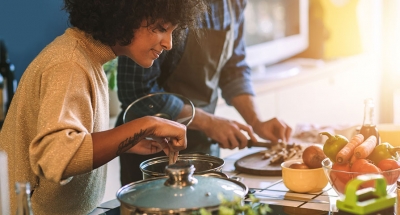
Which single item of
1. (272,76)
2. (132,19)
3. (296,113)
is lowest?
(296,113)

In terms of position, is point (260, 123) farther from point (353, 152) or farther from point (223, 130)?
point (353, 152)

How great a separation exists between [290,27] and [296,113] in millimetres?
592

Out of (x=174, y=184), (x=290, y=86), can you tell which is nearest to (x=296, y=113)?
(x=290, y=86)

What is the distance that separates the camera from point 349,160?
1.39 m

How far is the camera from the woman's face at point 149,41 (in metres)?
1.41

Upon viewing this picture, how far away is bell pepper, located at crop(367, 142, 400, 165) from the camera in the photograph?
1410 mm

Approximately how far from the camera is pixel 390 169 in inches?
53.1

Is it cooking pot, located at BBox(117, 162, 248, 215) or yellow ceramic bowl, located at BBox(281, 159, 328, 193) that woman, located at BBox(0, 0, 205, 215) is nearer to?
cooking pot, located at BBox(117, 162, 248, 215)

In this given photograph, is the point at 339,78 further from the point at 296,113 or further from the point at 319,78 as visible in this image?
the point at 296,113

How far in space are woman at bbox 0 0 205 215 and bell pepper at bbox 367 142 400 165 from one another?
0.46 m

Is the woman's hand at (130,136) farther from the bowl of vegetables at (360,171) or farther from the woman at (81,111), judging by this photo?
the bowl of vegetables at (360,171)

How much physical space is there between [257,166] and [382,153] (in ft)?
1.55

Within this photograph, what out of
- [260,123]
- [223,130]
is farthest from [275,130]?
[223,130]

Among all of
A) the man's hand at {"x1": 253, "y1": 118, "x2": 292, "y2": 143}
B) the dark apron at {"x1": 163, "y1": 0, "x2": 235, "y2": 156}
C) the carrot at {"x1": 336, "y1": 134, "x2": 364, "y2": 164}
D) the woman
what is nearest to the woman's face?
the woman
